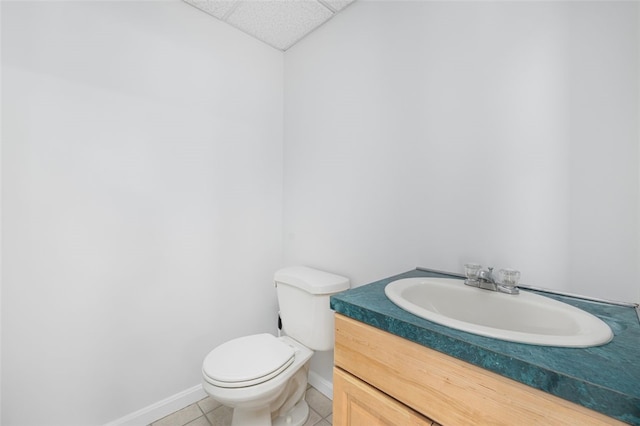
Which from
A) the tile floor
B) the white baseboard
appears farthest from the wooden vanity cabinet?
the white baseboard

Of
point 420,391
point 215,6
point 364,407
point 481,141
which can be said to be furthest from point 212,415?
point 215,6

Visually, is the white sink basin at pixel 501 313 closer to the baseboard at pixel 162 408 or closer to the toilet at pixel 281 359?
the toilet at pixel 281 359

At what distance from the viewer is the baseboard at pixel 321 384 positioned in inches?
62.8

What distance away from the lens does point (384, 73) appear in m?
1.36

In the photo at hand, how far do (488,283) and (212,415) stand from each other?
5.14ft

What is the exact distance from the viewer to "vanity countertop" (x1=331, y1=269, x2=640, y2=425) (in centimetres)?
42

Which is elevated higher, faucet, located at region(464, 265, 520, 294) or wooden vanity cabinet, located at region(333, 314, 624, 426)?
faucet, located at region(464, 265, 520, 294)

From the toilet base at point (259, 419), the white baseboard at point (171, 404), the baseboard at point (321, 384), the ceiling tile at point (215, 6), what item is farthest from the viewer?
the baseboard at point (321, 384)

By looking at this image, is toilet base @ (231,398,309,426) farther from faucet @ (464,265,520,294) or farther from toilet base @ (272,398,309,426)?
faucet @ (464,265,520,294)

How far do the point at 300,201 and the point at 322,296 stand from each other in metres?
0.71

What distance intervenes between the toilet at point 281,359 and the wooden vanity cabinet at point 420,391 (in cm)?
43

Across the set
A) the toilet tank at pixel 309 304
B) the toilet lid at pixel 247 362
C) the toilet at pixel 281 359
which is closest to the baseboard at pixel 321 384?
the toilet at pixel 281 359

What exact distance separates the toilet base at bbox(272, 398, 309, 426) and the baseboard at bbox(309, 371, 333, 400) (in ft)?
0.57

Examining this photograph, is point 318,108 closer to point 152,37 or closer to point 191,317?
point 152,37
